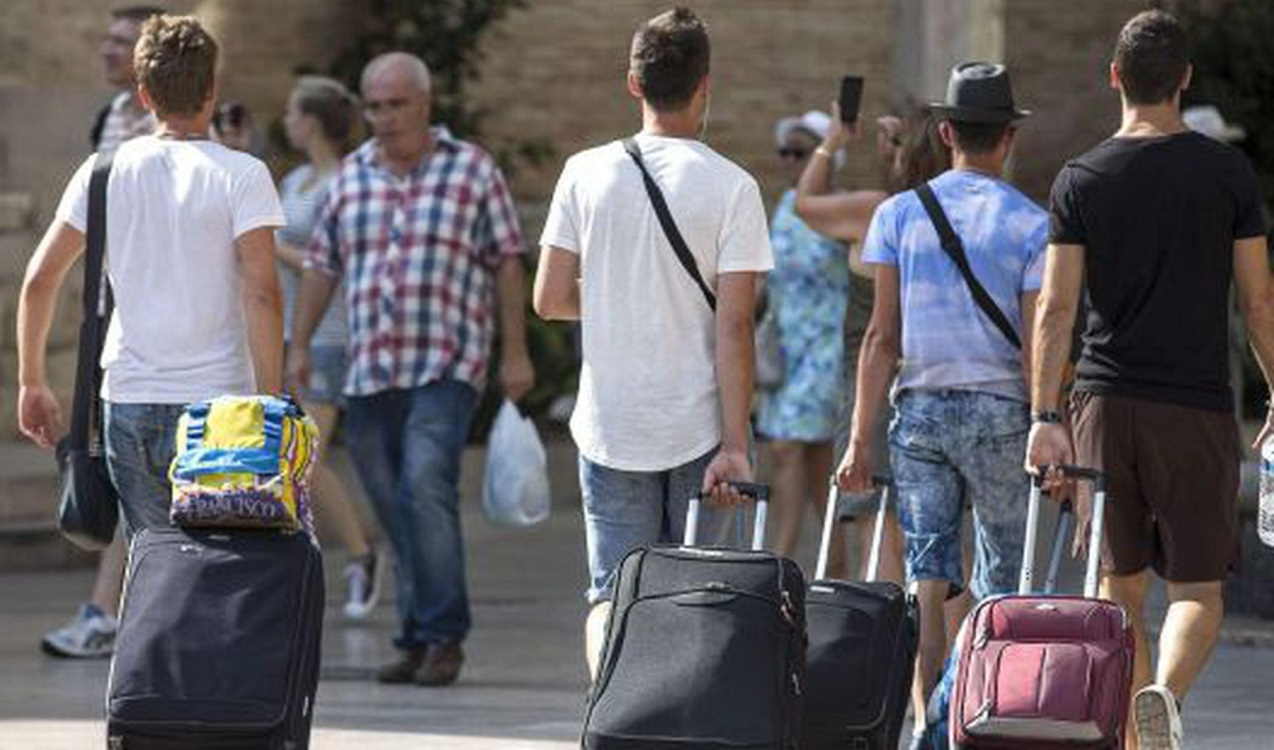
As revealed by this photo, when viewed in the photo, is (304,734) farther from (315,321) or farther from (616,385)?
(315,321)

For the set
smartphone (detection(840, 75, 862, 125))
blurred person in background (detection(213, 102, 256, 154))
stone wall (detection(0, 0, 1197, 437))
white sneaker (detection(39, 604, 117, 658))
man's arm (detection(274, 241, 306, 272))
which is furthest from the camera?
stone wall (detection(0, 0, 1197, 437))

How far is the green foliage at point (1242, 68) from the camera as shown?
21.7 metres

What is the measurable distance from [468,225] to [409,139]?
1.05 feet

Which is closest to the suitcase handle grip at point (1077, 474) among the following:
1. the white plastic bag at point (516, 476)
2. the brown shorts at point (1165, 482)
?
the brown shorts at point (1165, 482)

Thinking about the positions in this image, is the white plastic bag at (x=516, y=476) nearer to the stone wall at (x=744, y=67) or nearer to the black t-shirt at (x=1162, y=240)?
the black t-shirt at (x=1162, y=240)

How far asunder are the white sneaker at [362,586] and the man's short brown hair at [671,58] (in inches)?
196

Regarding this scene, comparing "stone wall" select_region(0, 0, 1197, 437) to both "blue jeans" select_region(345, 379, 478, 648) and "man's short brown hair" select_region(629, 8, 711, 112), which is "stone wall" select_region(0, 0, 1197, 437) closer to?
"blue jeans" select_region(345, 379, 478, 648)

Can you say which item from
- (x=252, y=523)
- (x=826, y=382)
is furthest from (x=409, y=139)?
(x=252, y=523)

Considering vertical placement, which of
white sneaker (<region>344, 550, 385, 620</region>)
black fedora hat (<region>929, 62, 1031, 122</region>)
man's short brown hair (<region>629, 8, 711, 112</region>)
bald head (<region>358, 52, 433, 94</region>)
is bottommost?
white sneaker (<region>344, 550, 385, 620</region>)

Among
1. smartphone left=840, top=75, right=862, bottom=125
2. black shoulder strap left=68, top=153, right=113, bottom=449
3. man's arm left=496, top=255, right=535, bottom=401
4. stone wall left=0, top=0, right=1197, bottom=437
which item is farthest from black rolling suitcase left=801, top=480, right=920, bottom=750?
stone wall left=0, top=0, right=1197, bottom=437

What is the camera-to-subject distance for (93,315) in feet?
34.1

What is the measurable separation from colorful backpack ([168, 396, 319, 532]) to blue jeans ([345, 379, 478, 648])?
2856 millimetres

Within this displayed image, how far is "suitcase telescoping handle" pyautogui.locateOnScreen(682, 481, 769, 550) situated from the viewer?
9406mm

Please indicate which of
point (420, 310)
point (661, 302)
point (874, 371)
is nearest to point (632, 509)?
point (661, 302)
